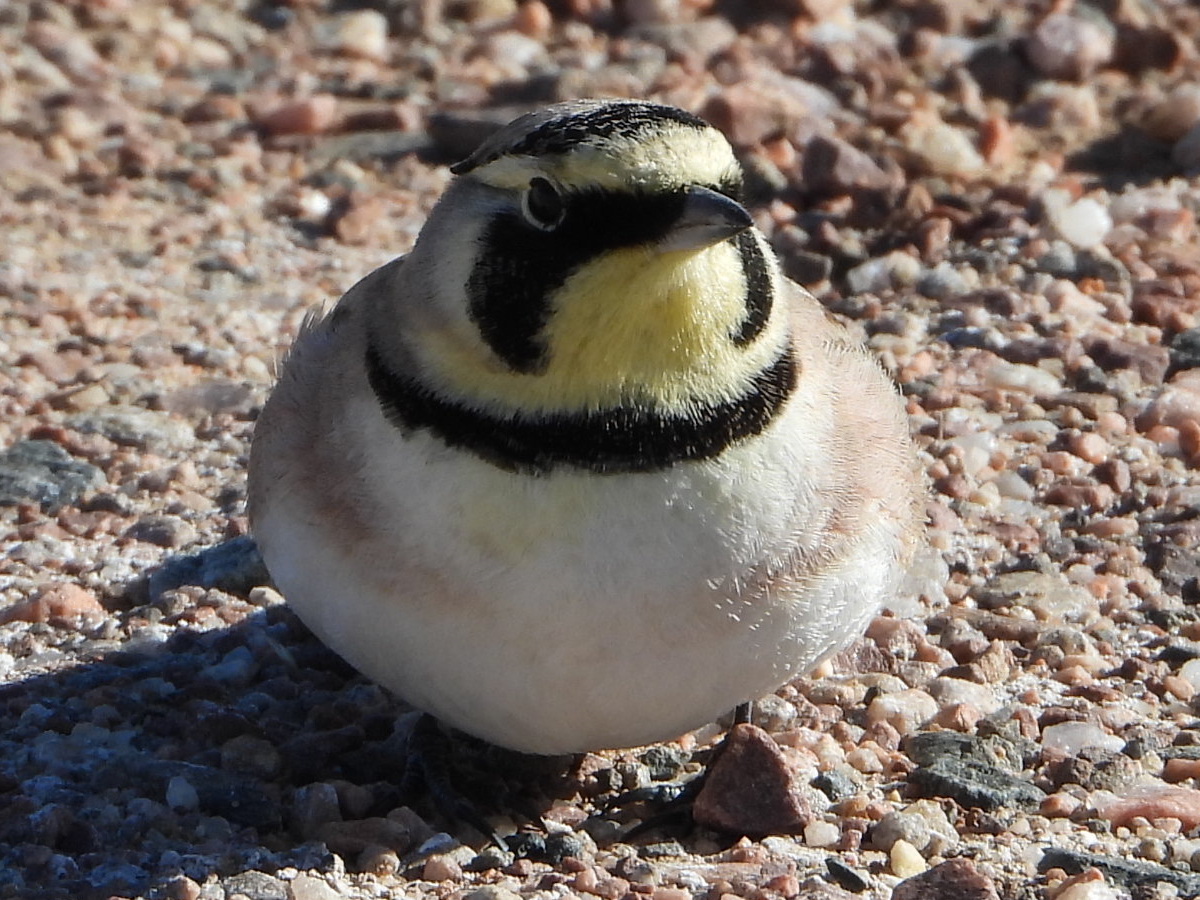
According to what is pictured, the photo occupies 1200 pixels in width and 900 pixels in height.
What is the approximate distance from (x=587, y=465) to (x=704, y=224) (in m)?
0.62

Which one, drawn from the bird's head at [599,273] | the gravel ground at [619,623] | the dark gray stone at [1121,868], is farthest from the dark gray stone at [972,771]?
the bird's head at [599,273]

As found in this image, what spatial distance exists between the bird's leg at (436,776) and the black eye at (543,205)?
5.16 feet

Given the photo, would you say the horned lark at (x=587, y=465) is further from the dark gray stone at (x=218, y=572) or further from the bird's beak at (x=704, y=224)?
the dark gray stone at (x=218, y=572)

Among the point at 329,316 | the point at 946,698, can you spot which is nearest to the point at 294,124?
the point at 329,316

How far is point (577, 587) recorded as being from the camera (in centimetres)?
441

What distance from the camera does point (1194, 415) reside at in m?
6.92

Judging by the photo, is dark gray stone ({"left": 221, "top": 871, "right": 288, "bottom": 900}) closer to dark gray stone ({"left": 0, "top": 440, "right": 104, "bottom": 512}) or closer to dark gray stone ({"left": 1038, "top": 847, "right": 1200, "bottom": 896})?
dark gray stone ({"left": 1038, "top": 847, "right": 1200, "bottom": 896})

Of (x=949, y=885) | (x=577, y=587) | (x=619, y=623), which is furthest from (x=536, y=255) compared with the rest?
(x=949, y=885)

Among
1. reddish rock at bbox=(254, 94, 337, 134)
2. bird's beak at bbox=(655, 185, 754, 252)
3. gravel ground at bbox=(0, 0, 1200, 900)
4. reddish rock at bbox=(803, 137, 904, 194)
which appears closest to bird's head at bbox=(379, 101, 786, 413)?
bird's beak at bbox=(655, 185, 754, 252)

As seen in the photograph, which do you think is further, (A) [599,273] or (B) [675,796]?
(B) [675,796]

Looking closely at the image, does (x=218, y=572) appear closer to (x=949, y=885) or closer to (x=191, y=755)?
(x=191, y=755)

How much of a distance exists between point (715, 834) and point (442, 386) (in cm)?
134

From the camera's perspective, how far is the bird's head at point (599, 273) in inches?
163

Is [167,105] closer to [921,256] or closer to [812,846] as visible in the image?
[921,256]
